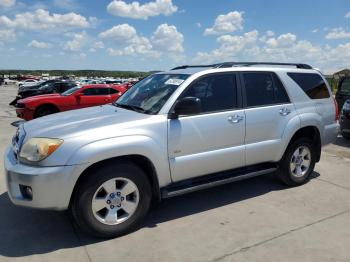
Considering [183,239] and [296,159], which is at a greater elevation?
[296,159]

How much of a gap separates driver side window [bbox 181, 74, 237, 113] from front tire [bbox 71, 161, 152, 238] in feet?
3.84

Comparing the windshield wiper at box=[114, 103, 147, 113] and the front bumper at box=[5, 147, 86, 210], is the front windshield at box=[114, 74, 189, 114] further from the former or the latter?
the front bumper at box=[5, 147, 86, 210]

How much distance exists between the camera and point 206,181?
4449 mm

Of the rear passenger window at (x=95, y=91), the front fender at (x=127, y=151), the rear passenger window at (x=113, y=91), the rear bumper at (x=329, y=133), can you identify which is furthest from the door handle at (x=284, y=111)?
the rear passenger window at (x=113, y=91)

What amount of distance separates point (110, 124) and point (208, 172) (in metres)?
1.39

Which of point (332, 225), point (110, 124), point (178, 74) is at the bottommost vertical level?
point (332, 225)

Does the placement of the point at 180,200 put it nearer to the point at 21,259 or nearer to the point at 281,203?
the point at 281,203

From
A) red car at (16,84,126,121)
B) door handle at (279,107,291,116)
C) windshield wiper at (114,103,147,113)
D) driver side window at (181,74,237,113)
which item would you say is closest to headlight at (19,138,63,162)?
windshield wiper at (114,103,147,113)

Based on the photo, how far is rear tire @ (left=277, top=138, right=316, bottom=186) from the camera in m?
5.35

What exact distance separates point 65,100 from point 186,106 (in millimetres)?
10089

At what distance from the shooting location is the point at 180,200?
4957mm

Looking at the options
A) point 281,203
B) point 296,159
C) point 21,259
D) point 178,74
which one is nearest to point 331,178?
point 296,159

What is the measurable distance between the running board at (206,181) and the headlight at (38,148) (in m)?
1.31

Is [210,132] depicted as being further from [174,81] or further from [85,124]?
[85,124]
